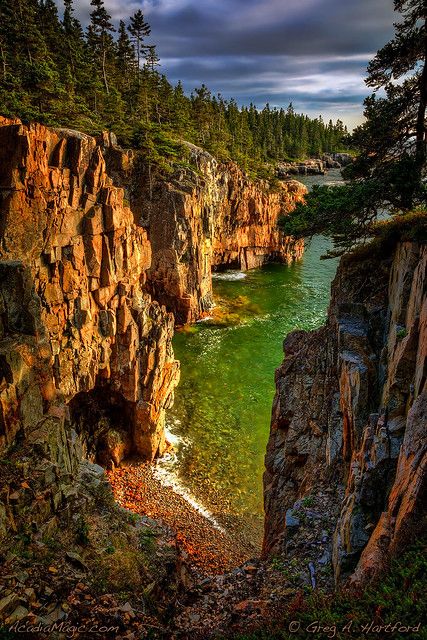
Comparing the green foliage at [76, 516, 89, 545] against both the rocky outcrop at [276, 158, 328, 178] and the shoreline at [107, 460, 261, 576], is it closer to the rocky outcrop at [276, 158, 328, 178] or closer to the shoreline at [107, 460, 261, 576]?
the shoreline at [107, 460, 261, 576]

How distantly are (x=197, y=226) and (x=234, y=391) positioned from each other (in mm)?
21953

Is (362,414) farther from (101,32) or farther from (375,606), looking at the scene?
(101,32)

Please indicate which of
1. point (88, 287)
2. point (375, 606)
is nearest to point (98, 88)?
point (88, 287)

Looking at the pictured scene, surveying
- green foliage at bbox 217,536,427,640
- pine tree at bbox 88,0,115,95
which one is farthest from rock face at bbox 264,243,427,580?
pine tree at bbox 88,0,115,95

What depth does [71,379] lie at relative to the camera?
25016 mm

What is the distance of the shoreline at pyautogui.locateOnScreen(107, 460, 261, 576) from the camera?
18386 mm

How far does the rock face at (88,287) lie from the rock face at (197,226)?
1435 centimetres

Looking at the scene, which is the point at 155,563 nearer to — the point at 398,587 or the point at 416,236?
the point at 398,587

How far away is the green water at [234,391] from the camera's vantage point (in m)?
24.7

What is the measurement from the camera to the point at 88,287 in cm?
2630

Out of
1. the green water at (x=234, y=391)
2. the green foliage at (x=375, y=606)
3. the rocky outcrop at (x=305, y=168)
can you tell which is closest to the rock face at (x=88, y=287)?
the green water at (x=234, y=391)

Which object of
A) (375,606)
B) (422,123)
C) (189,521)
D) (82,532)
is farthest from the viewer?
(189,521)

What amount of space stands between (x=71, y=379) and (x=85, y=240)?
30.6ft

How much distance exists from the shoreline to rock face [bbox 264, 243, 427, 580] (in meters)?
4.42
